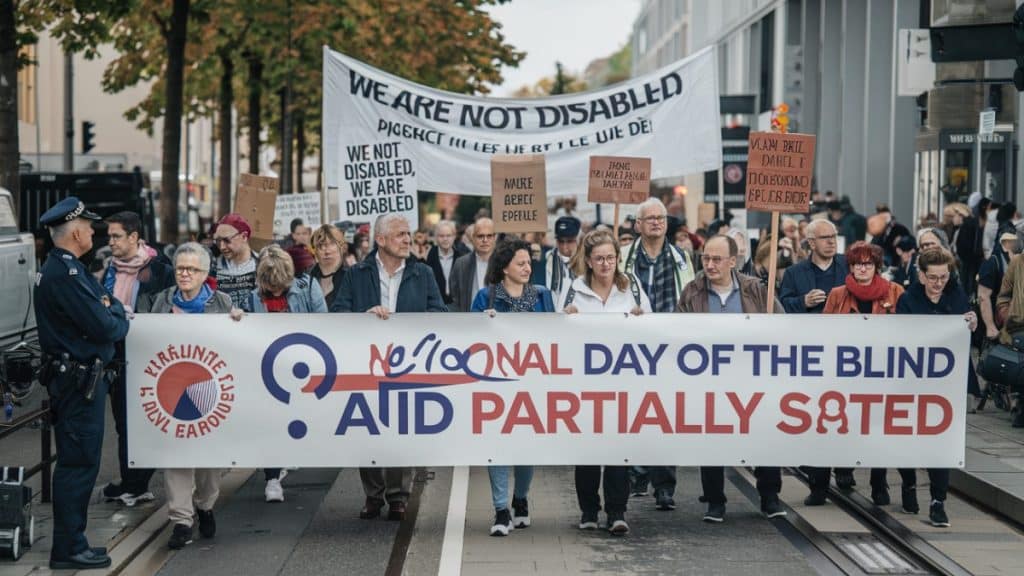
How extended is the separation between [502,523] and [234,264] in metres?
2.77

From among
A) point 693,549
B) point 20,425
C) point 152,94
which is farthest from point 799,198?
point 152,94

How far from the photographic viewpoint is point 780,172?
11086mm

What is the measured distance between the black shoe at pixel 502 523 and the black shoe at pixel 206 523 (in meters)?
1.63

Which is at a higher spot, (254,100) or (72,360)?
(254,100)

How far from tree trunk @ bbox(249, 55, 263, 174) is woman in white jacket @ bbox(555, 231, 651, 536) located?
82.9ft

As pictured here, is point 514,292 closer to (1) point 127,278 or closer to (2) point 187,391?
(2) point 187,391

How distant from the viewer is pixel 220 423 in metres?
9.07

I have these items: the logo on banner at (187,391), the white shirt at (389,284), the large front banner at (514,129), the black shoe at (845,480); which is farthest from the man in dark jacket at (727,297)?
the large front banner at (514,129)

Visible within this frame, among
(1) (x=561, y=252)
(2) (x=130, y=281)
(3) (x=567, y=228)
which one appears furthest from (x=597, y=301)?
(1) (x=561, y=252)

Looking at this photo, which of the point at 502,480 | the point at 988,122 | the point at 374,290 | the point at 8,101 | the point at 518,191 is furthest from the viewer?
the point at 8,101

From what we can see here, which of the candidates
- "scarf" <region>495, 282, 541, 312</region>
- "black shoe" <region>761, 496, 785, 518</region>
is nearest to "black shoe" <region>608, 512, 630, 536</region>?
"black shoe" <region>761, 496, 785, 518</region>

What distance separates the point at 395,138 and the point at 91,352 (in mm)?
6341

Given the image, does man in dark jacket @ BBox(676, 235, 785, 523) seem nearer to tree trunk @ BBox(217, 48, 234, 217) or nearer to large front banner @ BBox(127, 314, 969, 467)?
large front banner @ BBox(127, 314, 969, 467)

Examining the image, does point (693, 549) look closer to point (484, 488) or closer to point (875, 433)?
point (875, 433)
